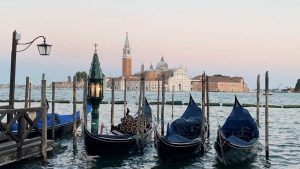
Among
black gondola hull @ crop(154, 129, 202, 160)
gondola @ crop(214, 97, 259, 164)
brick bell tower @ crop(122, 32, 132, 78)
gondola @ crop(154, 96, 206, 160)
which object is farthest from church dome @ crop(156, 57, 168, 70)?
black gondola hull @ crop(154, 129, 202, 160)

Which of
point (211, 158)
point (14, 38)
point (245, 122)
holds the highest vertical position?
point (14, 38)

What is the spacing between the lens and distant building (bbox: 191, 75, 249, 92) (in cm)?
14175

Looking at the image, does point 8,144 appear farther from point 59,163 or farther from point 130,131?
point 130,131

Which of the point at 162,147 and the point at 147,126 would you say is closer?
the point at 162,147

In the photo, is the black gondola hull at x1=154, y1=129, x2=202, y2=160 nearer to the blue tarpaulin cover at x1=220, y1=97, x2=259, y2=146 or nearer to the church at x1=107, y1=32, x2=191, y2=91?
the blue tarpaulin cover at x1=220, y1=97, x2=259, y2=146

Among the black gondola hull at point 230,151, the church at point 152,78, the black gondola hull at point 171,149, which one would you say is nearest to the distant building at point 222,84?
the church at point 152,78

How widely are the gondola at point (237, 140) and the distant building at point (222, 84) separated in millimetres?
126556

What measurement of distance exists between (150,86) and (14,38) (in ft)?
403

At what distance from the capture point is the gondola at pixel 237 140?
33.0ft

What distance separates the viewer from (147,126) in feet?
45.7

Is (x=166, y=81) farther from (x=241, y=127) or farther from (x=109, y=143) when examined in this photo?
(x=109, y=143)

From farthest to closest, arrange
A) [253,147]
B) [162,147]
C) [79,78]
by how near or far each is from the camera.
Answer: [79,78] → [253,147] → [162,147]

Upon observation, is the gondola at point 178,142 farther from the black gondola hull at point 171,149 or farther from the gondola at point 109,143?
the gondola at point 109,143


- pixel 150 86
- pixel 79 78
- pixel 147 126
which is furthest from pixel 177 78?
pixel 147 126
